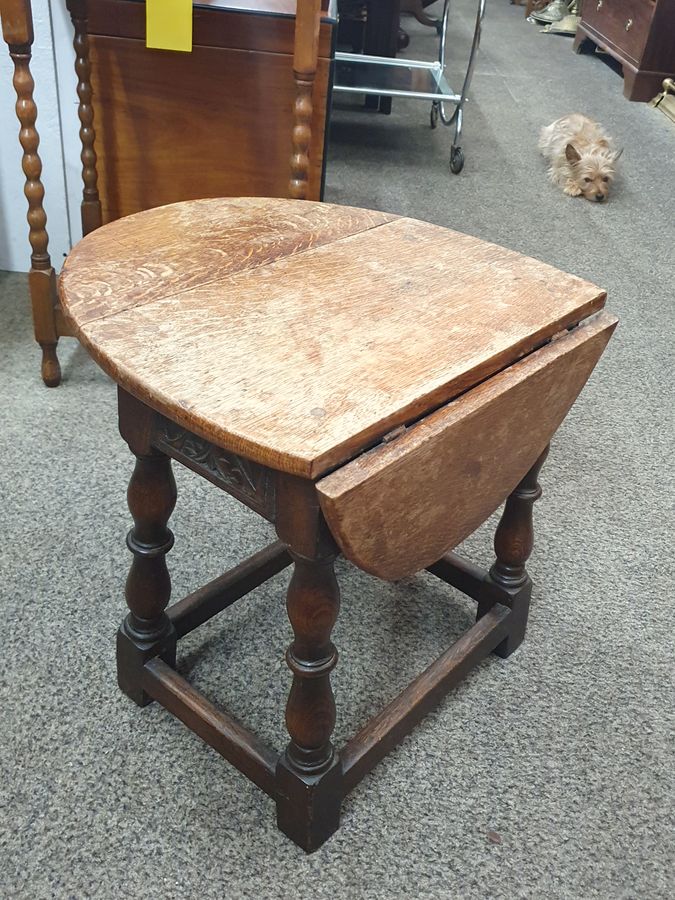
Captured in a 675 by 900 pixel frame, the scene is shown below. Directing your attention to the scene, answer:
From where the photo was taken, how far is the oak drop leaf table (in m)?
0.82

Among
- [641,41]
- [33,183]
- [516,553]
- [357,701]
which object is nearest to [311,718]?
[357,701]

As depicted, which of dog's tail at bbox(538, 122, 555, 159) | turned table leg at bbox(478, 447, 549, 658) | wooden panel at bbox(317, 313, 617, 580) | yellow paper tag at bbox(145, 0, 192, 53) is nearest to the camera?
wooden panel at bbox(317, 313, 617, 580)

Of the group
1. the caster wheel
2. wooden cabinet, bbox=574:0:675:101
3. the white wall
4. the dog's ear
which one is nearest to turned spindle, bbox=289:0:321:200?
the white wall

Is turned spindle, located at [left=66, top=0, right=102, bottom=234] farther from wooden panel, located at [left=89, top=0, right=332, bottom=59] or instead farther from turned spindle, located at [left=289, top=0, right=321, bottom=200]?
turned spindle, located at [left=289, top=0, right=321, bottom=200]

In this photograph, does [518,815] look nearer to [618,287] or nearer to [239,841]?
[239,841]

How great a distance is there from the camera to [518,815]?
1.11 m

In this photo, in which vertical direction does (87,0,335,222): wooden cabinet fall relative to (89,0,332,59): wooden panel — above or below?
below

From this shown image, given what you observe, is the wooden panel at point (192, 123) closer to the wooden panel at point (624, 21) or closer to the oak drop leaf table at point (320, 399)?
the oak drop leaf table at point (320, 399)

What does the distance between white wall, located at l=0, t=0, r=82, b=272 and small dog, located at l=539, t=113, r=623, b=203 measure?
1910 mm

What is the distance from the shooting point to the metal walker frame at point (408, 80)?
330cm

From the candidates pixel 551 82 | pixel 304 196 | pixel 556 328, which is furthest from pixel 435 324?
pixel 551 82

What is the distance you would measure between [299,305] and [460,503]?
0.29 m

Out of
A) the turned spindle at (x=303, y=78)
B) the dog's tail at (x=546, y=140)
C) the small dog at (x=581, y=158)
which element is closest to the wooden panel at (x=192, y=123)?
the turned spindle at (x=303, y=78)

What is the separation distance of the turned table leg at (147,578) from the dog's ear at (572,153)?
2.69 metres
